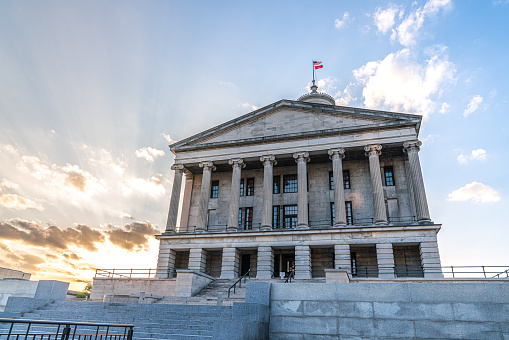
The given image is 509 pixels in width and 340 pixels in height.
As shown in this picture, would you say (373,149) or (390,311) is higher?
(373,149)

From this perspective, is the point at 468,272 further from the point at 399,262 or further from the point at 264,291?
the point at 264,291

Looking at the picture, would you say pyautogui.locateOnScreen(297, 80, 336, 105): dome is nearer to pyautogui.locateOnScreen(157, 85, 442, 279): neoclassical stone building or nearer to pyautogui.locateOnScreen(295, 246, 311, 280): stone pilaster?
pyautogui.locateOnScreen(157, 85, 442, 279): neoclassical stone building

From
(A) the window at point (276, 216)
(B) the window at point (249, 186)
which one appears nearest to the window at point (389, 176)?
(A) the window at point (276, 216)

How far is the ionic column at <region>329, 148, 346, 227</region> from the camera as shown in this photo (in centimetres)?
2977

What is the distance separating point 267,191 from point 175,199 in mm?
9568

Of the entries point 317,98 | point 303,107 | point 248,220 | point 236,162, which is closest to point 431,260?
point 248,220

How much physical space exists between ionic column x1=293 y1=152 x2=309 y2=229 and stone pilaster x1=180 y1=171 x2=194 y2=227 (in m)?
12.7

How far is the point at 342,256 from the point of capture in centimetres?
2830

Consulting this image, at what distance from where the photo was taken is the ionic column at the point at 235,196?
107 ft

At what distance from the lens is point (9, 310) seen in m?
17.1

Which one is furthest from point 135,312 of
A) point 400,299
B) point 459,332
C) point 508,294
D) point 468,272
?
point 468,272

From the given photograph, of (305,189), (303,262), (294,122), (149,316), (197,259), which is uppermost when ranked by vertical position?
(294,122)

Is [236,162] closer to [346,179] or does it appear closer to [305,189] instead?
[305,189]

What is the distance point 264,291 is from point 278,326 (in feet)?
3.97
